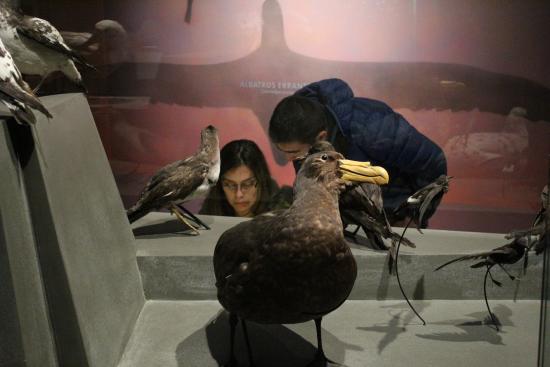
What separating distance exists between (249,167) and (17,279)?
181 centimetres

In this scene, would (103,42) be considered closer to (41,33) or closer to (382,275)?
(41,33)

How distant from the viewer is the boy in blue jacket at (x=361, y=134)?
3172mm

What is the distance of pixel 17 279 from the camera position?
1660 millimetres

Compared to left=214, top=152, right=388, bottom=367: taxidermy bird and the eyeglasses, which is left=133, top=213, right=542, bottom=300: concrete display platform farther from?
left=214, top=152, right=388, bottom=367: taxidermy bird

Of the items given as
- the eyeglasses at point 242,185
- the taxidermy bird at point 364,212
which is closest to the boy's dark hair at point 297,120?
the eyeglasses at point 242,185

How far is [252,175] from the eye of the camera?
335cm

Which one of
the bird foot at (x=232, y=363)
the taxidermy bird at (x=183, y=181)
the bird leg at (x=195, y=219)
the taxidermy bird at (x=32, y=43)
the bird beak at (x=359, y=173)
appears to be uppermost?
the taxidermy bird at (x=32, y=43)

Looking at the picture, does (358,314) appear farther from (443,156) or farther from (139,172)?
(139,172)

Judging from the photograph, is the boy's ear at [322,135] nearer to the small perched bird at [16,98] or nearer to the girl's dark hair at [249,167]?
the girl's dark hair at [249,167]

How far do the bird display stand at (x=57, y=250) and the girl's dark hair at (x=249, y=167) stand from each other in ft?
3.66

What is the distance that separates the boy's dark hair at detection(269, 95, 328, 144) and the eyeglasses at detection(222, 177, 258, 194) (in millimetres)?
271

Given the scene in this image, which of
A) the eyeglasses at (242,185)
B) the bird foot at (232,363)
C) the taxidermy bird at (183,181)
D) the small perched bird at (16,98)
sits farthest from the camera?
the eyeglasses at (242,185)

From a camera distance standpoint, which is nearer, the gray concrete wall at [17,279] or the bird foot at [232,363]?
the gray concrete wall at [17,279]

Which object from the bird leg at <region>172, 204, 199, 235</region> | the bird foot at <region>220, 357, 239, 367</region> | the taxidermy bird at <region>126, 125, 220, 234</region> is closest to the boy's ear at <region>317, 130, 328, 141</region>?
the taxidermy bird at <region>126, 125, 220, 234</region>
